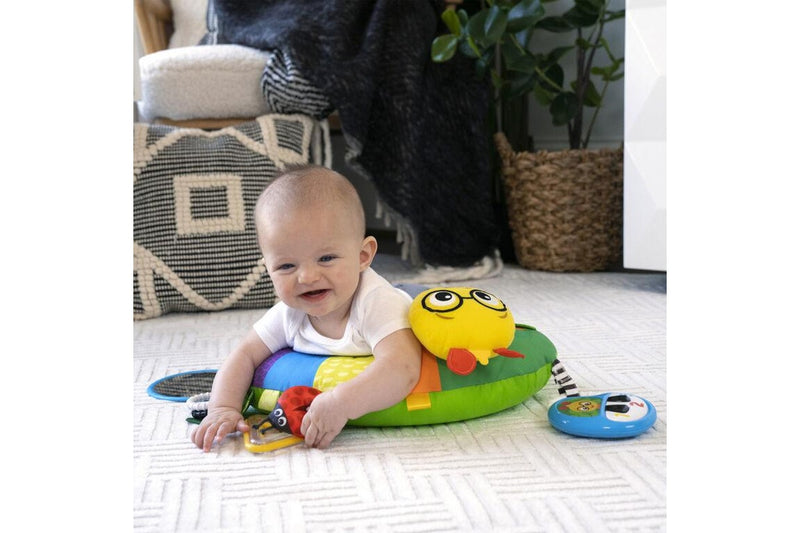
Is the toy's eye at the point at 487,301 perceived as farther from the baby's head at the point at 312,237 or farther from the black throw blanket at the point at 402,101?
the black throw blanket at the point at 402,101

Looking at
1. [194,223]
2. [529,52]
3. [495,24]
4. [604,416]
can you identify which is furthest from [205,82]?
[604,416]

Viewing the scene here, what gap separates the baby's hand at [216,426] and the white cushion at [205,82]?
0.98 meters

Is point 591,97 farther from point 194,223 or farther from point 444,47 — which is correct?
point 194,223

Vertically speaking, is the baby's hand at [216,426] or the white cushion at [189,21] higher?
the white cushion at [189,21]

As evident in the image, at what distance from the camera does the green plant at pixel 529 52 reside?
1.80 metres

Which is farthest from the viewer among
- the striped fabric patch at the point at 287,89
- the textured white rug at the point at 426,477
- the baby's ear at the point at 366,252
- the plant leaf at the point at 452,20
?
the plant leaf at the point at 452,20

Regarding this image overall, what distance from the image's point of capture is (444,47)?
1812 millimetres

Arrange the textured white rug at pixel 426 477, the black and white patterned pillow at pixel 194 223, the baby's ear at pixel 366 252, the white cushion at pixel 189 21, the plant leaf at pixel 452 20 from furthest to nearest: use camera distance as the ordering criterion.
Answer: the white cushion at pixel 189 21
the plant leaf at pixel 452 20
the black and white patterned pillow at pixel 194 223
the baby's ear at pixel 366 252
the textured white rug at pixel 426 477

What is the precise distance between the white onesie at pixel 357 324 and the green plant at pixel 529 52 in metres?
0.95

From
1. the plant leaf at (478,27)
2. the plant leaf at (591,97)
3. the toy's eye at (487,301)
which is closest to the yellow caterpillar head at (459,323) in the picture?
the toy's eye at (487,301)

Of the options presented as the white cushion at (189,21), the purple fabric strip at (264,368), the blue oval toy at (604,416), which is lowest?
the blue oval toy at (604,416)

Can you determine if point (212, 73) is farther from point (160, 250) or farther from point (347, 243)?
point (347, 243)

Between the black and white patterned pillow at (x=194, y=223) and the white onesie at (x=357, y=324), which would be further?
the black and white patterned pillow at (x=194, y=223)
